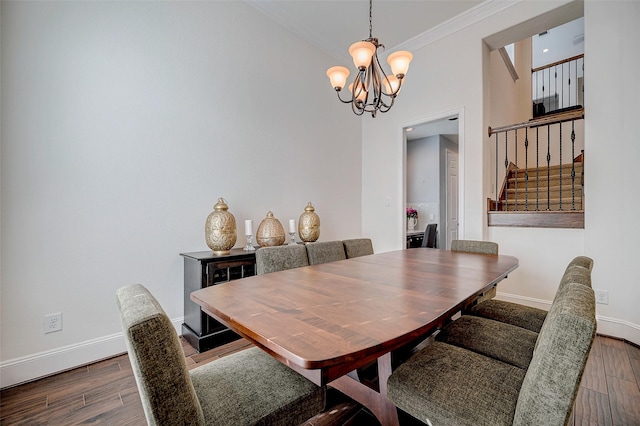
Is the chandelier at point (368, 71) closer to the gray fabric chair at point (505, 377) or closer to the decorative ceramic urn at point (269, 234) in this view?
the decorative ceramic urn at point (269, 234)

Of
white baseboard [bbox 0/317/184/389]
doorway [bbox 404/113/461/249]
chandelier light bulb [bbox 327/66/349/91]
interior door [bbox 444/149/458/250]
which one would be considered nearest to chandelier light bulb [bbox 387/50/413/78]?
chandelier light bulb [bbox 327/66/349/91]

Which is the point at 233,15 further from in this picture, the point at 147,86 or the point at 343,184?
the point at 343,184

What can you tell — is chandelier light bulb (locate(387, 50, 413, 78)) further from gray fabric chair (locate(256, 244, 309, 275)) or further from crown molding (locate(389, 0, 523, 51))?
crown molding (locate(389, 0, 523, 51))

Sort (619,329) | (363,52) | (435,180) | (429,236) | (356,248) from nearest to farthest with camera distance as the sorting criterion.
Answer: (363,52)
(619,329)
(356,248)
(429,236)
(435,180)

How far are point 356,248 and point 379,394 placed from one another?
1.32 m

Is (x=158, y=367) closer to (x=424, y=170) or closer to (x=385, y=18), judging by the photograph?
(x=385, y=18)

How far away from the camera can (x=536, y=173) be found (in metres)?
3.29

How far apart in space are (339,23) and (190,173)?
2.41 m

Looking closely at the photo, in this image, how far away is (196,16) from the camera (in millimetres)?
2604

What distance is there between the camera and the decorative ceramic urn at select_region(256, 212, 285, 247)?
278 centimetres

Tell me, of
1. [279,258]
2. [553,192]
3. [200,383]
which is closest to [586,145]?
[553,192]

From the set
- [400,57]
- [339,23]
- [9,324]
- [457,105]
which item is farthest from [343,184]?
[9,324]

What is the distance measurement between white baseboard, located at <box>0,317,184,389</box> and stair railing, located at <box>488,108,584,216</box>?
12.3ft

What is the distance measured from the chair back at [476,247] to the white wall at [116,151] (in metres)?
1.80
